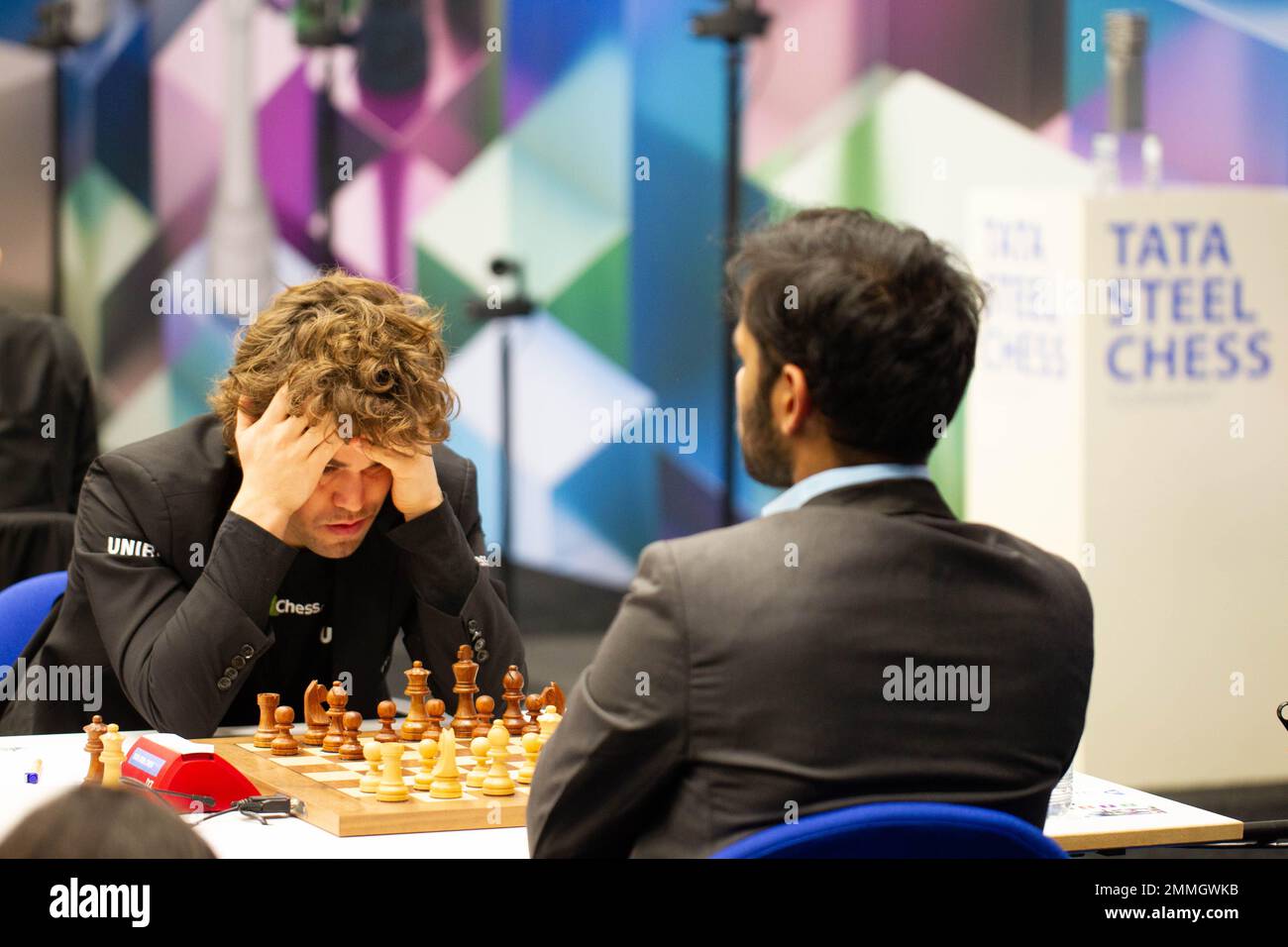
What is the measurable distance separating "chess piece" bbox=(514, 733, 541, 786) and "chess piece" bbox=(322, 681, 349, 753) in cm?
29

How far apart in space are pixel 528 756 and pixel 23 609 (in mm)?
1139

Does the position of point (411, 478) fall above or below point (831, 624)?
above

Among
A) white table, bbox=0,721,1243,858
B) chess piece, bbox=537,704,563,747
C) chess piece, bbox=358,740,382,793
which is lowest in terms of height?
white table, bbox=0,721,1243,858

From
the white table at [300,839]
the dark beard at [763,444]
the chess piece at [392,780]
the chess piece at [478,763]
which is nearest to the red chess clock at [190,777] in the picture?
the white table at [300,839]

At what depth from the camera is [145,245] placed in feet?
20.4

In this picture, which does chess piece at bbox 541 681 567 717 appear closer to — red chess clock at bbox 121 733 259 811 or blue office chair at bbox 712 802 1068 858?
red chess clock at bbox 121 733 259 811

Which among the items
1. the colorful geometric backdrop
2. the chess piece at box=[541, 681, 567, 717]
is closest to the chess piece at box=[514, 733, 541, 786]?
the chess piece at box=[541, 681, 567, 717]

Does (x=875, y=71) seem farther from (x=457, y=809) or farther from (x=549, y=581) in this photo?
(x=457, y=809)

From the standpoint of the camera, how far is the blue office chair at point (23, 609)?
292cm

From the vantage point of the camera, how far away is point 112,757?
2.28 metres

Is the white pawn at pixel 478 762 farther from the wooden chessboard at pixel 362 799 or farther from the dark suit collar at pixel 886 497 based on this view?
the dark suit collar at pixel 886 497

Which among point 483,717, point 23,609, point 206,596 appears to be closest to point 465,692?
point 483,717

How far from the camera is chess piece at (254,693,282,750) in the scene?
2.51 meters

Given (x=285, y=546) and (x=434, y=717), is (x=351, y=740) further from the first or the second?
(x=285, y=546)
